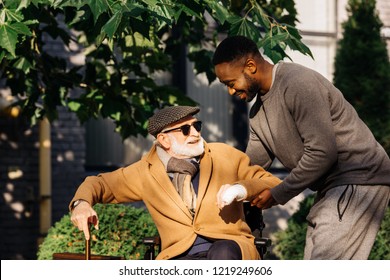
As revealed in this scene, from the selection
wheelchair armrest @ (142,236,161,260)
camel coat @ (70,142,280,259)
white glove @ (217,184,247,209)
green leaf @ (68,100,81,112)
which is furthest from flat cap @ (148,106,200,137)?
green leaf @ (68,100,81,112)

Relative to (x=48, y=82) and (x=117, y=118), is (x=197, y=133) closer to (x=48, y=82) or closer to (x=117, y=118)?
(x=117, y=118)

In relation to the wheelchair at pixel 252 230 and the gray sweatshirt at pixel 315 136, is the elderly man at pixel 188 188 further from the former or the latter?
the gray sweatshirt at pixel 315 136

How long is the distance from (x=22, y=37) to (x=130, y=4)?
1.01m

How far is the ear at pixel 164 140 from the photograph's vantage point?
609 cm

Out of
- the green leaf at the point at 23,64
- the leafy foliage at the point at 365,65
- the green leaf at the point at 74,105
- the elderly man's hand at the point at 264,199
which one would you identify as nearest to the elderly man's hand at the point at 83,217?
the elderly man's hand at the point at 264,199

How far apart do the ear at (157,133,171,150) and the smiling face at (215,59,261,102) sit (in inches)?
22.4

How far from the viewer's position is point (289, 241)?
10227 millimetres

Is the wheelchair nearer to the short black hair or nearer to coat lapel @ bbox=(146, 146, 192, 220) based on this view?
coat lapel @ bbox=(146, 146, 192, 220)

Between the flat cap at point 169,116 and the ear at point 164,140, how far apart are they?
0.03 meters

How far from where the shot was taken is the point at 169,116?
6.05 meters

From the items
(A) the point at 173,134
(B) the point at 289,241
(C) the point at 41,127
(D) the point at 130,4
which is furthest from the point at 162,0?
(C) the point at 41,127

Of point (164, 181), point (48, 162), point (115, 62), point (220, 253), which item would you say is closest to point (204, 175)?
point (164, 181)

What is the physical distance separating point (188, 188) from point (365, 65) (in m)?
6.63

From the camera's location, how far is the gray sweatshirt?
5.52m
